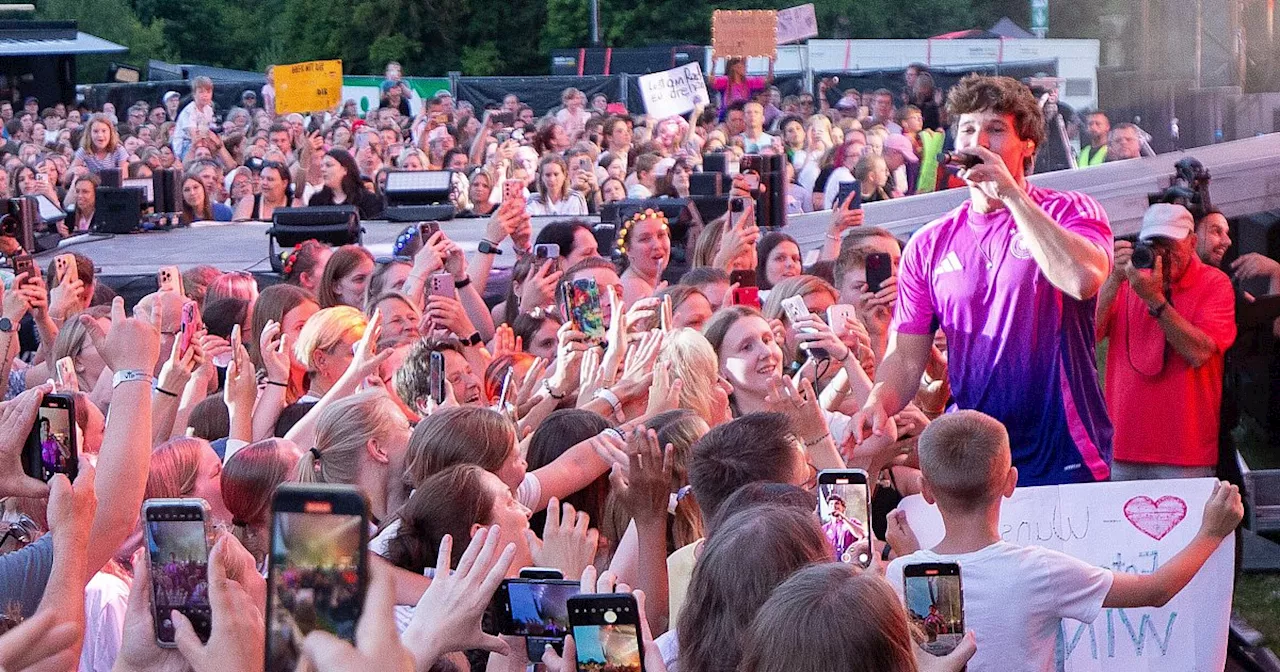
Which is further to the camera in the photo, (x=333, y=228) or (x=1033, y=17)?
(x=1033, y=17)

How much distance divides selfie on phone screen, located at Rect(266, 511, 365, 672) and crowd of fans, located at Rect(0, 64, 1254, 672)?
0.03 meters

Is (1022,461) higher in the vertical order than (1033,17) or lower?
lower

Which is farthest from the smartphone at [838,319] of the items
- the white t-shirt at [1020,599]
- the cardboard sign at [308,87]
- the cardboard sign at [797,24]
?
the cardboard sign at [797,24]

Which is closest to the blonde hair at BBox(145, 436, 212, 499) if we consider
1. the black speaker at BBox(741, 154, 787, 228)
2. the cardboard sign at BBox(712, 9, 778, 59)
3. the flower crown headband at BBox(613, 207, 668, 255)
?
the flower crown headband at BBox(613, 207, 668, 255)

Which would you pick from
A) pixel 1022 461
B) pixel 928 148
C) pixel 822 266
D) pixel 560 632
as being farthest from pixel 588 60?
pixel 560 632

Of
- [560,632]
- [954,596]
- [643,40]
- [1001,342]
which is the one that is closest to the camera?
[560,632]

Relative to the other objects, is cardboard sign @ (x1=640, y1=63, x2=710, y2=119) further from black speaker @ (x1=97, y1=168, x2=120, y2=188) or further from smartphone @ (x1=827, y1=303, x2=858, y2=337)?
smartphone @ (x1=827, y1=303, x2=858, y2=337)

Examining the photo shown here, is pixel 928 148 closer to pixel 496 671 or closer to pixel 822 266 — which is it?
pixel 822 266

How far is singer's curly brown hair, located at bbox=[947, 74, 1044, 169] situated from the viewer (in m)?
4.48

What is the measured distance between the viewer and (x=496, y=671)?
2842mm

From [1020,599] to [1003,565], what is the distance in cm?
8

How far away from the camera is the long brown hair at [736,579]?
271cm

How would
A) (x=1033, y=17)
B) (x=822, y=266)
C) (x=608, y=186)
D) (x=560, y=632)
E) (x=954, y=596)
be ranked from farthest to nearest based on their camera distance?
(x=1033, y=17) → (x=608, y=186) → (x=822, y=266) → (x=954, y=596) → (x=560, y=632)

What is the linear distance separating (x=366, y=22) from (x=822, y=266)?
3147 cm
